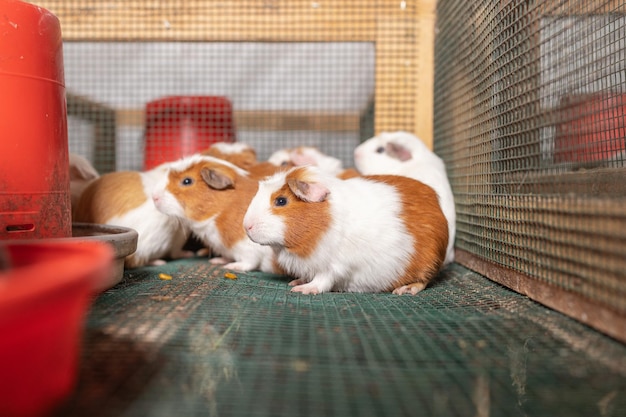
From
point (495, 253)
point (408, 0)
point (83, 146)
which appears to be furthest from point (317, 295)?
point (83, 146)

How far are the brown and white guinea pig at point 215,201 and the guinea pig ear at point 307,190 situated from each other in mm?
637

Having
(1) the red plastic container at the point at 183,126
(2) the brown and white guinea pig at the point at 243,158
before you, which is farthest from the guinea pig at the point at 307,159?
(1) the red plastic container at the point at 183,126

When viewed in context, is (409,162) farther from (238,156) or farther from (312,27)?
(312,27)

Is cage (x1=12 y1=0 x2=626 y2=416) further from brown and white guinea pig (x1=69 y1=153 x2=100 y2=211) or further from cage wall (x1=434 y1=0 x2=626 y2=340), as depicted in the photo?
brown and white guinea pig (x1=69 y1=153 x2=100 y2=211)

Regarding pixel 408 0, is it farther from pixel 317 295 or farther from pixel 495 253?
pixel 317 295

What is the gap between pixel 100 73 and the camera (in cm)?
413

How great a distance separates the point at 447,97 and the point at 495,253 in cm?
135

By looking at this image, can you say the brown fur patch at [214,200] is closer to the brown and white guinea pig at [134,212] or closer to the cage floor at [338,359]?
the brown and white guinea pig at [134,212]

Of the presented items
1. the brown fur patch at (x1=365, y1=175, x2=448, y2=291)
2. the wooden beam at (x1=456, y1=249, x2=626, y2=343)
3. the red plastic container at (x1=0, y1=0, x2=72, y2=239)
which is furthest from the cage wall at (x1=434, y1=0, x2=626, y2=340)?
the red plastic container at (x1=0, y1=0, x2=72, y2=239)

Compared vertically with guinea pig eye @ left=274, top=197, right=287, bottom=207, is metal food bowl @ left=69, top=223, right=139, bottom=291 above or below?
below

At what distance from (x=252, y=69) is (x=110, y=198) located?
1954 millimetres

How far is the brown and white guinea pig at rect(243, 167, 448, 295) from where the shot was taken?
2.14 metres

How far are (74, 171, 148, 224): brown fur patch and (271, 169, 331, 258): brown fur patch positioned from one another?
1.05 meters

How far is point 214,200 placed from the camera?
2.73 m
